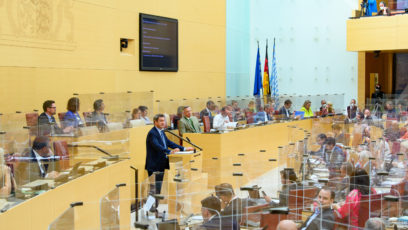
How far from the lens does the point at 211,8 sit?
64.1 feet

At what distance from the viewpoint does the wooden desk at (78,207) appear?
462 cm

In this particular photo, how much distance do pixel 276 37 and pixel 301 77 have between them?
6.24ft

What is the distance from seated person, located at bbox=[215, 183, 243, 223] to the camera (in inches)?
208

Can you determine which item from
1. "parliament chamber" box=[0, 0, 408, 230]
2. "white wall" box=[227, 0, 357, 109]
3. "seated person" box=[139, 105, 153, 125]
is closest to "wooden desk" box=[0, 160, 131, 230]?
"parliament chamber" box=[0, 0, 408, 230]

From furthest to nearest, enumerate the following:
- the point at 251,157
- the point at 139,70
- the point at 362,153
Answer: the point at 139,70 < the point at 251,157 < the point at 362,153

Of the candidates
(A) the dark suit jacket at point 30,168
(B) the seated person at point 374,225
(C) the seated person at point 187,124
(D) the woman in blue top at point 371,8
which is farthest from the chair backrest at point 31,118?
(D) the woman in blue top at point 371,8

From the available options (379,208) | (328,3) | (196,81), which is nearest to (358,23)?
(328,3)

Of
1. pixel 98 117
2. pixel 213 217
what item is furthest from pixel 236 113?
pixel 213 217

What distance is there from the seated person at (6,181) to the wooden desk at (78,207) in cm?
17

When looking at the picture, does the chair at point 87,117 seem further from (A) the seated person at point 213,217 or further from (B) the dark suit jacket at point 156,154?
(A) the seated person at point 213,217

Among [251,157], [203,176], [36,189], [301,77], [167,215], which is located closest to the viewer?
[167,215]

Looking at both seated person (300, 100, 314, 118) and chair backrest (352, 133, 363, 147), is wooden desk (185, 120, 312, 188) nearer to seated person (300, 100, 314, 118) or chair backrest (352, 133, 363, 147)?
seated person (300, 100, 314, 118)

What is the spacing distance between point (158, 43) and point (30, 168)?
11.1m

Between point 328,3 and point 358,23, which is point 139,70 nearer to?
point 358,23
